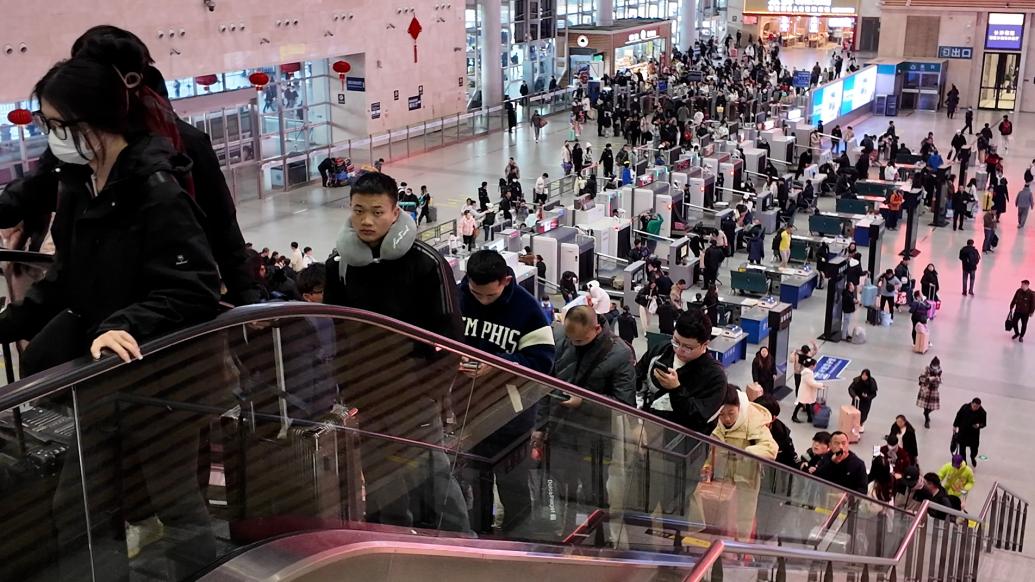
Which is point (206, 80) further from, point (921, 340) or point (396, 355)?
point (396, 355)

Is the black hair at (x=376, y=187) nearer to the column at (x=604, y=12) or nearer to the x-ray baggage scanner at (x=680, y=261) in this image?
the x-ray baggage scanner at (x=680, y=261)

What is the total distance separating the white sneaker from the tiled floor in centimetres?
1164

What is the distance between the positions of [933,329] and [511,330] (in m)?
15.2

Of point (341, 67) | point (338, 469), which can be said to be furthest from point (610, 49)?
point (338, 469)

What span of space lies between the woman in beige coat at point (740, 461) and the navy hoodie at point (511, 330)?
1.02 metres

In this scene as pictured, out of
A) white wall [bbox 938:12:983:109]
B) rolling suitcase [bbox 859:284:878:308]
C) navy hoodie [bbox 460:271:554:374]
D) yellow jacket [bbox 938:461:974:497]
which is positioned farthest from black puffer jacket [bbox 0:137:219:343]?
white wall [bbox 938:12:983:109]

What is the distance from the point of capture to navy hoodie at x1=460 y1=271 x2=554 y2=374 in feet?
16.4

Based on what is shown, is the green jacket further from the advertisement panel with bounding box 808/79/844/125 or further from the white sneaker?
the white sneaker

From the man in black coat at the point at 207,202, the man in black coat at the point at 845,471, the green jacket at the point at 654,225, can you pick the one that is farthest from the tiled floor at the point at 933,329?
the man in black coat at the point at 207,202

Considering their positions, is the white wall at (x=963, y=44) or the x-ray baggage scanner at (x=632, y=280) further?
the white wall at (x=963, y=44)

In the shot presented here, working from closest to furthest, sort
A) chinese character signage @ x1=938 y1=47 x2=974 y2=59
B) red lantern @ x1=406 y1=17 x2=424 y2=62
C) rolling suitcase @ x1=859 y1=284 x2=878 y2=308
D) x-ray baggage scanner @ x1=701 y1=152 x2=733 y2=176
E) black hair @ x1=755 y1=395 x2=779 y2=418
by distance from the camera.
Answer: black hair @ x1=755 y1=395 x2=779 y2=418 → rolling suitcase @ x1=859 y1=284 x2=878 y2=308 → x-ray baggage scanner @ x1=701 y1=152 x2=733 y2=176 → red lantern @ x1=406 y1=17 x2=424 y2=62 → chinese character signage @ x1=938 y1=47 x2=974 y2=59

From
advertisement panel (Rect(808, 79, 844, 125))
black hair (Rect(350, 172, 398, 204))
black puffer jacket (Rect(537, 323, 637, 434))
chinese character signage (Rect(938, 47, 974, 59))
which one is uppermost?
black hair (Rect(350, 172, 398, 204))

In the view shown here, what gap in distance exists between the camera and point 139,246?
2.83m

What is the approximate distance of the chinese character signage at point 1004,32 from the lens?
38.8m
